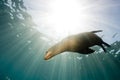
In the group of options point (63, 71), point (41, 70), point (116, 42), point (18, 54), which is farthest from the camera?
point (41, 70)

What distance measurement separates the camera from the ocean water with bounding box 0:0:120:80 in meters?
22.7

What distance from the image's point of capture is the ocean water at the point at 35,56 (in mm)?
22656

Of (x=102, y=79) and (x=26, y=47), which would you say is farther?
(x=102, y=79)

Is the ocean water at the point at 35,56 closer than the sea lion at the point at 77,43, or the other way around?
the sea lion at the point at 77,43

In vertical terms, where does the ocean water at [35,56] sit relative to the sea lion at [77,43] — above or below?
below

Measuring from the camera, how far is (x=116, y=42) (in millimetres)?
21703

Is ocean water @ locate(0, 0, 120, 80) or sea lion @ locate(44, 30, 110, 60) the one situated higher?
sea lion @ locate(44, 30, 110, 60)

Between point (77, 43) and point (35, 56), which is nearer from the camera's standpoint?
point (77, 43)

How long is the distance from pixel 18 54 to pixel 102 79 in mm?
16144

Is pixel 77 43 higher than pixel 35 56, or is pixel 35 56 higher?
pixel 77 43

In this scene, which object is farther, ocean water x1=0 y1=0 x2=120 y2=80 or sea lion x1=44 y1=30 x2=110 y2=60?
ocean water x1=0 y1=0 x2=120 y2=80

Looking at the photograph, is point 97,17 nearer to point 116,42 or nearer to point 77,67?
point 116,42

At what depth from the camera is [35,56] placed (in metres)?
32.1

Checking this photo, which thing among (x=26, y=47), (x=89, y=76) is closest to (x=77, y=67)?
(x=89, y=76)
